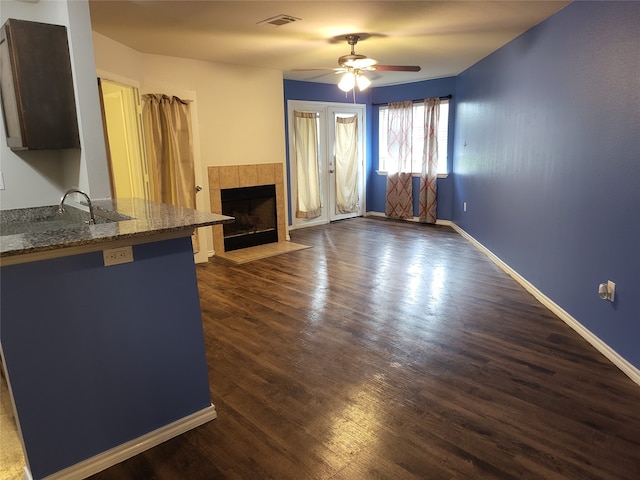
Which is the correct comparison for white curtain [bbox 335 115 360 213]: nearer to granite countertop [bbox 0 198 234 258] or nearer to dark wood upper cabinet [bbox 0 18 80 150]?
granite countertop [bbox 0 198 234 258]

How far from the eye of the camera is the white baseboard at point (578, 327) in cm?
249

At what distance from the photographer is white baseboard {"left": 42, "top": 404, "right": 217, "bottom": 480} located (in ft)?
5.91

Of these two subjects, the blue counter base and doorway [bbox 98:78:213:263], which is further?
doorway [bbox 98:78:213:263]

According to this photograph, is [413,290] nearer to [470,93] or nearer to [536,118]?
[536,118]

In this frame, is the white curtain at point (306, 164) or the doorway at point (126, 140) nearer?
the doorway at point (126, 140)

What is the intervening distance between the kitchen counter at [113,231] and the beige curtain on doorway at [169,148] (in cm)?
223

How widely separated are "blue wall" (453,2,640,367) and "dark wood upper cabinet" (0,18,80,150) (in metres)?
3.25

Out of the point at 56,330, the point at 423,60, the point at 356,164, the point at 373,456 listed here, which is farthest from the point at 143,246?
the point at 356,164

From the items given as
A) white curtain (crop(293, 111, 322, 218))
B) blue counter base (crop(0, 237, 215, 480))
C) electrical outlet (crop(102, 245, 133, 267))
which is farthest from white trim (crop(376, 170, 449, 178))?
electrical outlet (crop(102, 245, 133, 267))

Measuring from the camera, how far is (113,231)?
5.77ft

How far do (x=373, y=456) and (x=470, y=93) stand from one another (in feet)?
17.3

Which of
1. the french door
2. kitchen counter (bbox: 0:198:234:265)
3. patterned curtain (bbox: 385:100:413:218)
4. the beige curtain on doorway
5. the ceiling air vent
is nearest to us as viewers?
kitchen counter (bbox: 0:198:234:265)

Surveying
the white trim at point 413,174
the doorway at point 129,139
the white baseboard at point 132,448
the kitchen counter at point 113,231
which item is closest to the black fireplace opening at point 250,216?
the doorway at point 129,139

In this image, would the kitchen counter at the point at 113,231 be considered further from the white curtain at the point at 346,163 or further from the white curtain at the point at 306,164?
the white curtain at the point at 346,163
